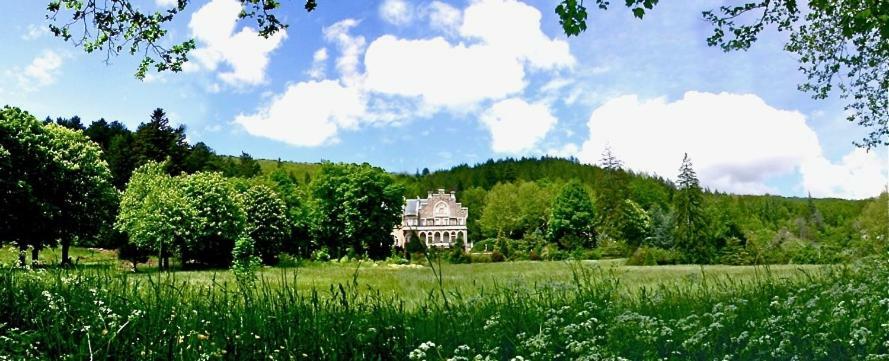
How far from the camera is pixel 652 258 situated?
39406 millimetres

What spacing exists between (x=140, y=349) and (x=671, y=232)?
56.5m

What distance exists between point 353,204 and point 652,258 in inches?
1303

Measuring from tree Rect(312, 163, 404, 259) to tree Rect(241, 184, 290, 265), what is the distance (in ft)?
32.2

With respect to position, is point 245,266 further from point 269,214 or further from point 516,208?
point 516,208

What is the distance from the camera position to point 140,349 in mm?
4664

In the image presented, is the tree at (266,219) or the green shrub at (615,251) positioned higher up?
the tree at (266,219)

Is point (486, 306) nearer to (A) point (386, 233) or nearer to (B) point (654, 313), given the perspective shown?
(B) point (654, 313)

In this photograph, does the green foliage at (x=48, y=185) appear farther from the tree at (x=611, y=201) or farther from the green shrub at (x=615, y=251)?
the tree at (x=611, y=201)

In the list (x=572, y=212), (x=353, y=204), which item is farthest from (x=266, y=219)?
(x=572, y=212)

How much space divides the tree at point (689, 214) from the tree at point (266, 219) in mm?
32111

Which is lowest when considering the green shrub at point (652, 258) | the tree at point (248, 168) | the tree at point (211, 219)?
the green shrub at point (652, 258)

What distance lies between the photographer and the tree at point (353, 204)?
63.1 meters

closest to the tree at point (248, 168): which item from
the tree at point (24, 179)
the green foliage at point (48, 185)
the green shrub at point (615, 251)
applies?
the green foliage at point (48, 185)

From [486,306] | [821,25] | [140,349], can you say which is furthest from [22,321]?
[821,25]
